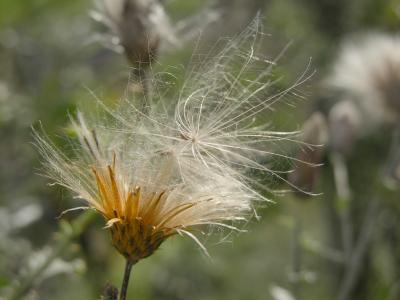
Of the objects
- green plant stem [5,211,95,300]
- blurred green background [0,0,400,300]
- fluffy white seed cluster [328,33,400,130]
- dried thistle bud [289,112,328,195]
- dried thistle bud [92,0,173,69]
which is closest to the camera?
green plant stem [5,211,95,300]

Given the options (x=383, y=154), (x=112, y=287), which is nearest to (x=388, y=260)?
(x=383, y=154)

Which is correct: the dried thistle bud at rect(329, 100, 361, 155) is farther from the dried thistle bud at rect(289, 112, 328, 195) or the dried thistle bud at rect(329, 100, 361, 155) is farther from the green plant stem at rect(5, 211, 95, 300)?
the green plant stem at rect(5, 211, 95, 300)

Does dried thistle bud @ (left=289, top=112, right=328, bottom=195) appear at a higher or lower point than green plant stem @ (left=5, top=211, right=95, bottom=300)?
higher

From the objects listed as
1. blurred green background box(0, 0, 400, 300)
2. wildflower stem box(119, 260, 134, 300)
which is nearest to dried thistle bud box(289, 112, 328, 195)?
blurred green background box(0, 0, 400, 300)

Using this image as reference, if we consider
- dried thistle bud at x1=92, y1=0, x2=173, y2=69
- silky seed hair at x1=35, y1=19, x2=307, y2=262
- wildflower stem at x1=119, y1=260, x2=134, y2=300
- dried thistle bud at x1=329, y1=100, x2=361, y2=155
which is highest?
dried thistle bud at x1=92, y1=0, x2=173, y2=69

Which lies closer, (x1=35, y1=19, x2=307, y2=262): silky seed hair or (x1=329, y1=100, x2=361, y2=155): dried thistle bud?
(x1=35, y1=19, x2=307, y2=262): silky seed hair

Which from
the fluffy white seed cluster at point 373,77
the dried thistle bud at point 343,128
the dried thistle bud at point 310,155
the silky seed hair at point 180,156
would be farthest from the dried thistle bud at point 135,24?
the fluffy white seed cluster at point 373,77
